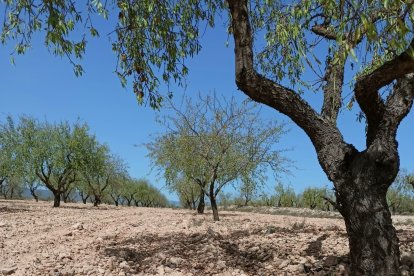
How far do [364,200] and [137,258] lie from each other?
3966 millimetres

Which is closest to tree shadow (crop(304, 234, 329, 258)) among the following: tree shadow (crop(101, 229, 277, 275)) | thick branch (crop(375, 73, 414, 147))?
tree shadow (crop(101, 229, 277, 275))

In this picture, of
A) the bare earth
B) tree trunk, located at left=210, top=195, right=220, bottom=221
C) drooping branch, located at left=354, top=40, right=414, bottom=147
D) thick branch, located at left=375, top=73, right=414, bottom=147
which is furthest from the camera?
tree trunk, located at left=210, top=195, right=220, bottom=221

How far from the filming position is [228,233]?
902 centimetres

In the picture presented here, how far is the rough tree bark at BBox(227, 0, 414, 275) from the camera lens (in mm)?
4523

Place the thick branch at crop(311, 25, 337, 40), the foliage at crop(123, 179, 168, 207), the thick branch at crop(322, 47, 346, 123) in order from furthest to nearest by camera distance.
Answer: the foliage at crop(123, 179, 168, 207) < the thick branch at crop(311, 25, 337, 40) < the thick branch at crop(322, 47, 346, 123)

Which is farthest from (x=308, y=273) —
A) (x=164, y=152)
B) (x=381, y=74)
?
(x=164, y=152)

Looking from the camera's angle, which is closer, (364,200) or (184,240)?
(364,200)

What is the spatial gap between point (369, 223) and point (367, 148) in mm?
954

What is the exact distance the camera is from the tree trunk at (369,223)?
4.49m

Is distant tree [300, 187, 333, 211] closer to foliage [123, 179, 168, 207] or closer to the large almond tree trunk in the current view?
foliage [123, 179, 168, 207]

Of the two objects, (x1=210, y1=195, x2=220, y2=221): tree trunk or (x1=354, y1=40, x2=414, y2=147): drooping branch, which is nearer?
(x1=354, y1=40, x2=414, y2=147): drooping branch

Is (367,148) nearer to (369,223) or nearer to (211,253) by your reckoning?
(369,223)

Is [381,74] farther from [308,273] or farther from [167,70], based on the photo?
[167,70]

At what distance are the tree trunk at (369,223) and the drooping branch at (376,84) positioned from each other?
651mm
